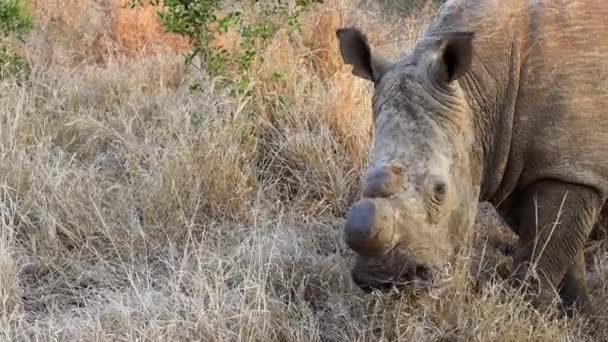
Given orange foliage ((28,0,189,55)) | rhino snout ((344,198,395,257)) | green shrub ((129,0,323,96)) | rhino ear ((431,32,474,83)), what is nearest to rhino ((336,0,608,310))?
rhino ear ((431,32,474,83))

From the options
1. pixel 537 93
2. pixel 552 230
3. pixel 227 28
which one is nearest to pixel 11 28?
pixel 227 28

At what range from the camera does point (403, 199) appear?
A: 3.63 metres

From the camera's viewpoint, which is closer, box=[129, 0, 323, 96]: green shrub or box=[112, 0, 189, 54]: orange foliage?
box=[129, 0, 323, 96]: green shrub

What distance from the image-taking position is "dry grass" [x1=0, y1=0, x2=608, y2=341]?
12.6 ft

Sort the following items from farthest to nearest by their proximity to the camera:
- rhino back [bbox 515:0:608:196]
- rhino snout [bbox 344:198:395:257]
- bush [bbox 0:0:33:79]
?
1. bush [bbox 0:0:33:79]
2. rhino back [bbox 515:0:608:196]
3. rhino snout [bbox 344:198:395:257]

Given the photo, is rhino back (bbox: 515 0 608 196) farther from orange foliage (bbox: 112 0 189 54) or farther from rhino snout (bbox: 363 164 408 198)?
orange foliage (bbox: 112 0 189 54)

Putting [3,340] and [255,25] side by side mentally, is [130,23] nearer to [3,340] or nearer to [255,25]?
[255,25]

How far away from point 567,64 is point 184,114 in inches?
106

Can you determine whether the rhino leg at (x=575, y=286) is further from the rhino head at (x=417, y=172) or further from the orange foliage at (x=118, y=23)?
the orange foliage at (x=118, y=23)

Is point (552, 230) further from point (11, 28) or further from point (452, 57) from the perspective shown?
point (11, 28)

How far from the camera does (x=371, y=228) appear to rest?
3.43 metres

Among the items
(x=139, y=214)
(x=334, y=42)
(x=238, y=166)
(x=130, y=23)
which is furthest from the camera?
(x=130, y=23)

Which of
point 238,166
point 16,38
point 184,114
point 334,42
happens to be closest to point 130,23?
point 16,38

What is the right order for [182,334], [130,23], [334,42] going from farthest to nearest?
1. [130,23]
2. [334,42]
3. [182,334]
